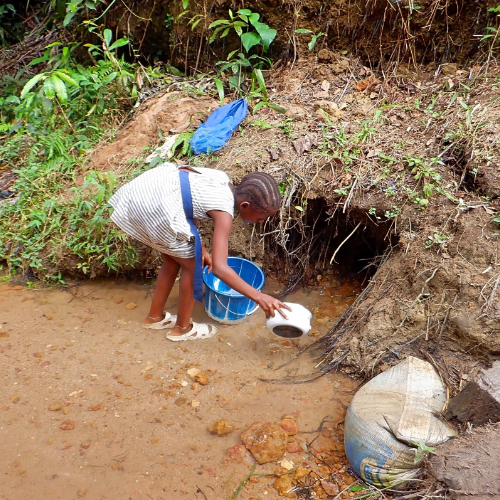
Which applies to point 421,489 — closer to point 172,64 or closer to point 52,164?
point 52,164

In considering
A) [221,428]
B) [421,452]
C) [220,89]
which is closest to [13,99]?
[220,89]

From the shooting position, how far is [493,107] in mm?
3152

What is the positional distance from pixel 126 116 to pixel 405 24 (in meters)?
2.46

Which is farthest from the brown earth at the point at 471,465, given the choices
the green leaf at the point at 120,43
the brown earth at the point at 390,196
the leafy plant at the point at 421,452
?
the green leaf at the point at 120,43

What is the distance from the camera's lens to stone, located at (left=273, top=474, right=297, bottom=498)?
80.7 inches

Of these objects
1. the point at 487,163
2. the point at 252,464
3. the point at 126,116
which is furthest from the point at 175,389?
the point at 126,116

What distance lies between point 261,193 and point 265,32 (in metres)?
2.11

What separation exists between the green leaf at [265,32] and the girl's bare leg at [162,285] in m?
2.12

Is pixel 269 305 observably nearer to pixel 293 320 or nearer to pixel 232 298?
pixel 293 320

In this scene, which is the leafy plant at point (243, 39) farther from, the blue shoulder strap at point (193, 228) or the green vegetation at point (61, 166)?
the blue shoulder strap at point (193, 228)

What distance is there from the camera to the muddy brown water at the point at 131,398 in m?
2.08

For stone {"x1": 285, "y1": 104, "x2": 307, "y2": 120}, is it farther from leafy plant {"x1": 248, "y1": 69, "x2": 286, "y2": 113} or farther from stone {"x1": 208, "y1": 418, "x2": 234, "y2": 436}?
stone {"x1": 208, "y1": 418, "x2": 234, "y2": 436}

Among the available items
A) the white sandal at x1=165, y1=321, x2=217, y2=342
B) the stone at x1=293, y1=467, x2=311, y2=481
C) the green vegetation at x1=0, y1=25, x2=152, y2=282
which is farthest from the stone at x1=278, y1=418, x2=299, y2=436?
the green vegetation at x1=0, y1=25, x2=152, y2=282

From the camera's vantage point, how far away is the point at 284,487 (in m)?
2.07
